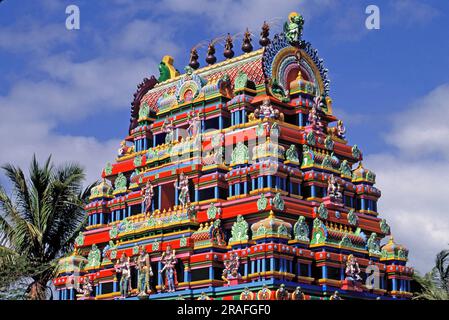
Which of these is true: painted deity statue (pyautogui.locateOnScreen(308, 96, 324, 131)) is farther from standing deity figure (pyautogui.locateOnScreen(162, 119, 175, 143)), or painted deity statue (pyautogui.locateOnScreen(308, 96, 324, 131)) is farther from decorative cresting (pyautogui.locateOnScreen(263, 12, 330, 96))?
standing deity figure (pyautogui.locateOnScreen(162, 119, 175, 143))

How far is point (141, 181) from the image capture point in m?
51.1

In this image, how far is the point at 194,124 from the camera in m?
50.3

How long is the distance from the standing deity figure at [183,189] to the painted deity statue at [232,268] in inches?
175

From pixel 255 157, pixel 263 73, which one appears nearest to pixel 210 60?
pixel 263 73

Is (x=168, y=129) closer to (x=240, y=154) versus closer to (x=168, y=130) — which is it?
(x=168, y=130)

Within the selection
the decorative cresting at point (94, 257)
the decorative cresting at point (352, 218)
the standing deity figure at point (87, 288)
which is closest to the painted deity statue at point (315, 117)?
the decorative cresting at point (352, 218)

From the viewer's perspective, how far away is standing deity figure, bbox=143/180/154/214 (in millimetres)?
50034

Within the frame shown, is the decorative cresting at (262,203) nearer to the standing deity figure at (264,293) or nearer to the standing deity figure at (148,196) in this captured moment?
the standing deity figure at (264,293)

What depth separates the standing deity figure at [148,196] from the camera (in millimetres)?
50034

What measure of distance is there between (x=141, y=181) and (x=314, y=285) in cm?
1167

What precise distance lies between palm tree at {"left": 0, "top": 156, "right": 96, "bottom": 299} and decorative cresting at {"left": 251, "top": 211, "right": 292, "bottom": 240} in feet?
52.6
